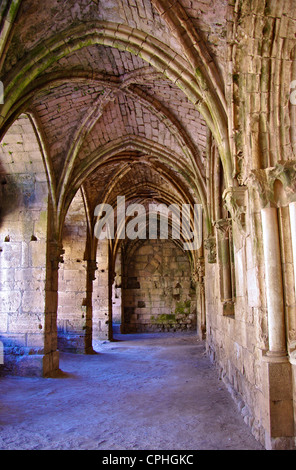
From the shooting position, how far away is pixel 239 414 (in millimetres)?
4242

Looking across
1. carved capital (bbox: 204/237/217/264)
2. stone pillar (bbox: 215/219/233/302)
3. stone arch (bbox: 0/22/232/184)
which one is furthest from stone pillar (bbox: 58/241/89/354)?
stone arch (bbox: 0/22/232/184)

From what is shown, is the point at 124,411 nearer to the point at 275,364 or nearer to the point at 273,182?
the point at 275,364

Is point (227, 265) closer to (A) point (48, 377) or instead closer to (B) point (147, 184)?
(A) point (48, 377)

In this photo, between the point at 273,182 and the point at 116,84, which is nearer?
the point at 273,182

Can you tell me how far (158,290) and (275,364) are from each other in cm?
1536

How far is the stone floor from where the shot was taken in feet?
11.5

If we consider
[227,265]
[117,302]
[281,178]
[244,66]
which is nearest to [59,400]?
[227,265]

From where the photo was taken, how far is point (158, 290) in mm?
18469

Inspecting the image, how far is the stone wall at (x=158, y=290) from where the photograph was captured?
Result: 716 inches

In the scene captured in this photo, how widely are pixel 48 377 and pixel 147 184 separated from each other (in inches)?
283

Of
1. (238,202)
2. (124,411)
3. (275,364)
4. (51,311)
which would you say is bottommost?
(124,411)

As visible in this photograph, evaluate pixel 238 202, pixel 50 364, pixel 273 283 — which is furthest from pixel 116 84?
pixel 50 364

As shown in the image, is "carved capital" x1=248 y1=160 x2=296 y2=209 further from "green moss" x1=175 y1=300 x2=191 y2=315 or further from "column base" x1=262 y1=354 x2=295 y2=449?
"green moss" x1=175 y1=300 x2=191 y2=315

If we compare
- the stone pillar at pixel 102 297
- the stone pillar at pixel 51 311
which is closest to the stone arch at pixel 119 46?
the stone pillar at pixel 51 311
